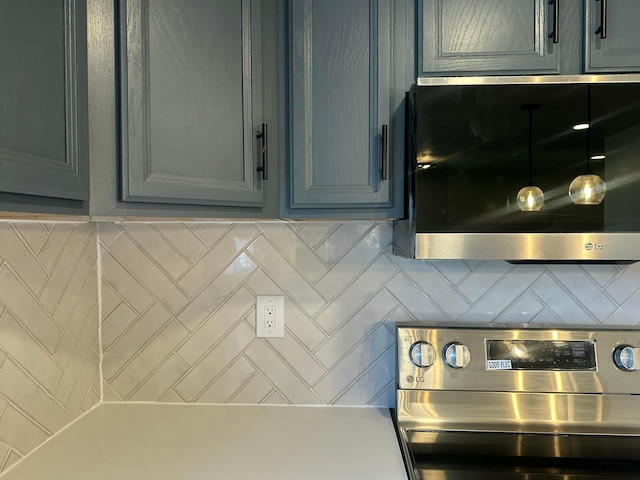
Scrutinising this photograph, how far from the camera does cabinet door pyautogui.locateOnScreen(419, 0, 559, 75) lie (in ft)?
3.13

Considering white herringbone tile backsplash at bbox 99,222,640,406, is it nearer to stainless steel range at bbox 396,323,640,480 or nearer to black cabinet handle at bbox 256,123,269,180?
stainless steel range at bbox 396,323,640,480

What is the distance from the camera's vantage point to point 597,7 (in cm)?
94

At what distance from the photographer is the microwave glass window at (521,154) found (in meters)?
0.88

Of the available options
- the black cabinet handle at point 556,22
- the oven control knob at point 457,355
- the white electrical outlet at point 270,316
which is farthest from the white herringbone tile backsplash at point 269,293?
the black cabinet handle at point 556,22

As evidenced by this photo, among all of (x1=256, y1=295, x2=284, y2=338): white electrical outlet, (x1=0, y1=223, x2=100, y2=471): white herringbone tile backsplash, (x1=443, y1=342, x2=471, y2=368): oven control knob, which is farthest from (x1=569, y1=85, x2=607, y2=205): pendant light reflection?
(x1=0, y1=223, x2=100, y2=471): white herringbone tile backsplash

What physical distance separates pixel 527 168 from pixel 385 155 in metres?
0.29

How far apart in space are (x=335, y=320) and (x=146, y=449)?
0.58 m

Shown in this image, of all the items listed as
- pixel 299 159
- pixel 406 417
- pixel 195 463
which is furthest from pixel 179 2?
pixel 406 417

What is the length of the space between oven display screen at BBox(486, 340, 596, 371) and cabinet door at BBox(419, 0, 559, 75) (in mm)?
681

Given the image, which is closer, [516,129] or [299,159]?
[516,129]

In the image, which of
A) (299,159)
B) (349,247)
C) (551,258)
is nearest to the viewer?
(551,258)

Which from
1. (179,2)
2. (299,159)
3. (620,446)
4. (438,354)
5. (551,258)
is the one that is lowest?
(620,446)

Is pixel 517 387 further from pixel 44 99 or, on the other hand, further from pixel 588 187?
pixel 44 99

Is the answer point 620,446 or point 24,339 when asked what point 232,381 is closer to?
point 24,339
